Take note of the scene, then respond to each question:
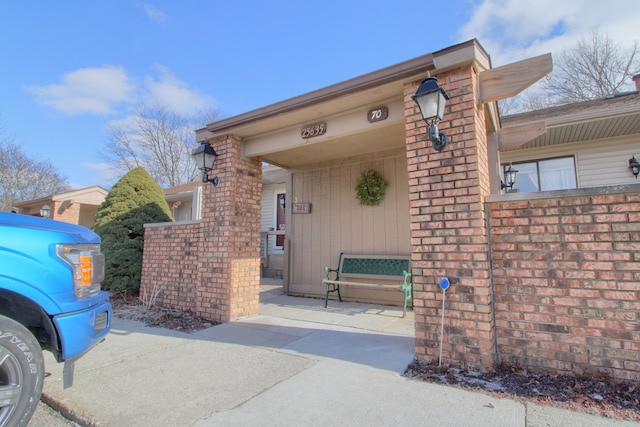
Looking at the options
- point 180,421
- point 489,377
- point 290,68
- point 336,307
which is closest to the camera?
point 180,421

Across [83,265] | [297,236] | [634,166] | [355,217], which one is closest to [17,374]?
[83,265]

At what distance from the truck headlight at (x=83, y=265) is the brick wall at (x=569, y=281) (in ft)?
10.7

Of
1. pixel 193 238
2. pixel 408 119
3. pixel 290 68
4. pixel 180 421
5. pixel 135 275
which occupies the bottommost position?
pixel 180 421

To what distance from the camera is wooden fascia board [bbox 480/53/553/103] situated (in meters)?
2.88

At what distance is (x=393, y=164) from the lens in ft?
20.0

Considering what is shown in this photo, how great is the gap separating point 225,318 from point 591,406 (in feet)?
13.5

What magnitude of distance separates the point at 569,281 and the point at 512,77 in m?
1.96

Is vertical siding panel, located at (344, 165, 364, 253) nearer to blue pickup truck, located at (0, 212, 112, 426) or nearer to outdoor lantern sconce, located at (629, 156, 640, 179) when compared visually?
blue pickup truck, located at (0, 212, 112, 426)

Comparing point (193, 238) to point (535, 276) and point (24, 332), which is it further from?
point (535, 276)

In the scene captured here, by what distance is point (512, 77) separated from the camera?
3045 millimetres

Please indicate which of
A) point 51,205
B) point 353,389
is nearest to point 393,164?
point 353,389

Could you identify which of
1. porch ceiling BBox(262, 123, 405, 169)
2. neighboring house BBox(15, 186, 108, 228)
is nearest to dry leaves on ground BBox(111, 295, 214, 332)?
porch ceiling BBox(262, 123, 405, 169)

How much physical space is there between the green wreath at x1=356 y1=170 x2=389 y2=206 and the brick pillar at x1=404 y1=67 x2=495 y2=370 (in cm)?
278

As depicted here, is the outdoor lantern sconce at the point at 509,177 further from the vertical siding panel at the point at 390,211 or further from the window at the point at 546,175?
the vertical siding panel at the point at 390,211
